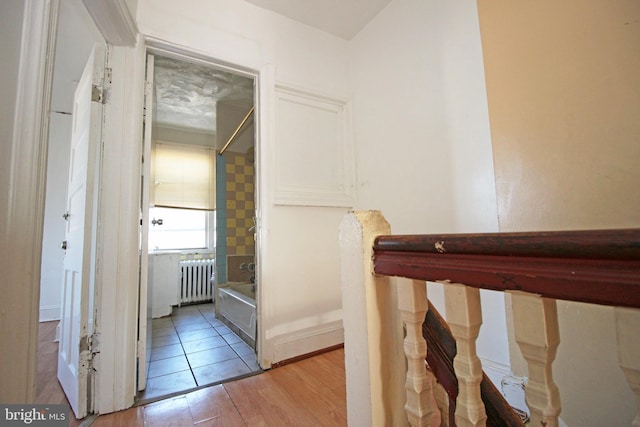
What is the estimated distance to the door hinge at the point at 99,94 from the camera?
1456 millimetres

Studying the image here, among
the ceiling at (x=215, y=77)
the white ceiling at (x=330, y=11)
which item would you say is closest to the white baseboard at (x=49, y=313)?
the ceiling at (x=215, y=77)

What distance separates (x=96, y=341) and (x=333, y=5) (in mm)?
2744

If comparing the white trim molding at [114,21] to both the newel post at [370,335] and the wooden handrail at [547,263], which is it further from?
the wooden handrail at [547,263]

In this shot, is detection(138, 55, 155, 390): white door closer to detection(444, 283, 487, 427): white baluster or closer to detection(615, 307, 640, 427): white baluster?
detection(444, 283, 487, 427): white baluster

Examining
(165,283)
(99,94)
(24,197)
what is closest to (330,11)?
(99,94)

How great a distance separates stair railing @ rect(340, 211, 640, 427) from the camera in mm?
315

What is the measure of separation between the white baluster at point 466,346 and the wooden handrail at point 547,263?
7 centimetres

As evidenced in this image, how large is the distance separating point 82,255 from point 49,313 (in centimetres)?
270

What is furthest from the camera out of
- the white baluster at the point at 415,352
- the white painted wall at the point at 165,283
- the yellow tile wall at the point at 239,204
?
the yellow tile wall at the point at 239,204

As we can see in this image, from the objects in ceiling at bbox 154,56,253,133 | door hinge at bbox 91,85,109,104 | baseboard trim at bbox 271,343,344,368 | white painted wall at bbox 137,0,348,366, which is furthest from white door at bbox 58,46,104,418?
baseboard trim at bbox 271,343,344,368

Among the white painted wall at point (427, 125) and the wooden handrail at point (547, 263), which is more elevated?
the white painted wall at point (427, 125)

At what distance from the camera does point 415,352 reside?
1.95 ft

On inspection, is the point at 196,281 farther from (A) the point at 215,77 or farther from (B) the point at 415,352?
(B) the point at 415,352

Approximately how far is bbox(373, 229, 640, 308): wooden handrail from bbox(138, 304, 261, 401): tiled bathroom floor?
1.76 meters
